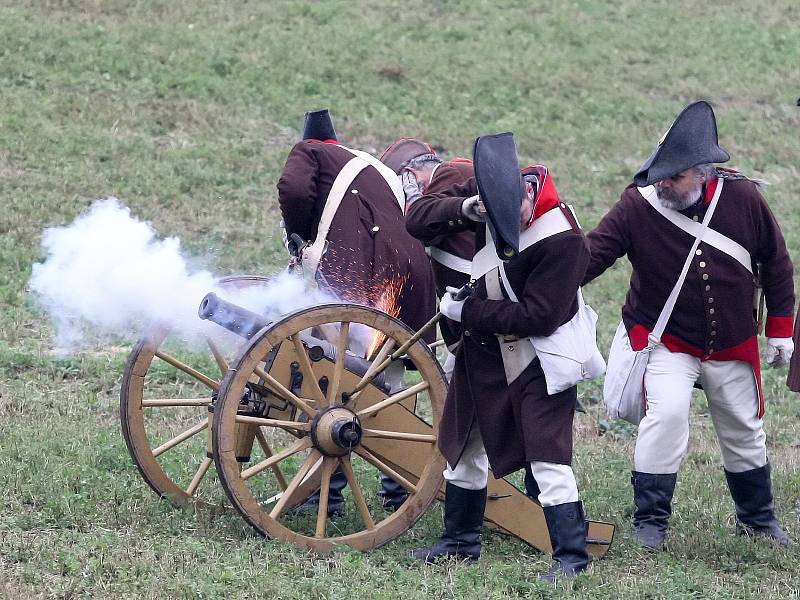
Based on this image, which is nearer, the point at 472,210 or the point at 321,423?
the point at 472,210

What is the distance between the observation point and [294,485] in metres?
5.23

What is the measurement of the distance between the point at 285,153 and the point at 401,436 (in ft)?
24.9

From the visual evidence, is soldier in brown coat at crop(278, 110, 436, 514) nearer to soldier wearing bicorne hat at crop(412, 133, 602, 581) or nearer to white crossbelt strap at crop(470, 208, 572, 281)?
soldier wearing bicorne hat at crop(412, 133, 602, 581)

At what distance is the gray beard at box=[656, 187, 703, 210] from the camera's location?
5.63 metres

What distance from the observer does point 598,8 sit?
17.8 meters

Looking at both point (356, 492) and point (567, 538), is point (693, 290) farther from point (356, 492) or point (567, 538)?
point (356, 492)

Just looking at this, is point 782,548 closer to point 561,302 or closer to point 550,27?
point 561,302

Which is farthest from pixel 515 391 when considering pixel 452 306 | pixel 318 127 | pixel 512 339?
pixel 318 127

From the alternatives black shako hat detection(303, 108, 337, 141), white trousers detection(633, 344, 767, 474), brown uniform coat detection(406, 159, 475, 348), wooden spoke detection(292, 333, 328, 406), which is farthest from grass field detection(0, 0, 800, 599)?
black shako hat detection(303, 108, 337, 141)

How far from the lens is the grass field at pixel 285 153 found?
16.5 ft

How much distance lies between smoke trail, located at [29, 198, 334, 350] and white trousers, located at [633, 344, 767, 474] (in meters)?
1.58

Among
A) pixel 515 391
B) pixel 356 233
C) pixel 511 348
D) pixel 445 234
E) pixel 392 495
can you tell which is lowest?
pixel 392 495

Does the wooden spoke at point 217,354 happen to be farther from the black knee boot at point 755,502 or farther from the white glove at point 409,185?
the black knee boot at point 755,502

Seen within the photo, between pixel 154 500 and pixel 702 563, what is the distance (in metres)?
2.39
